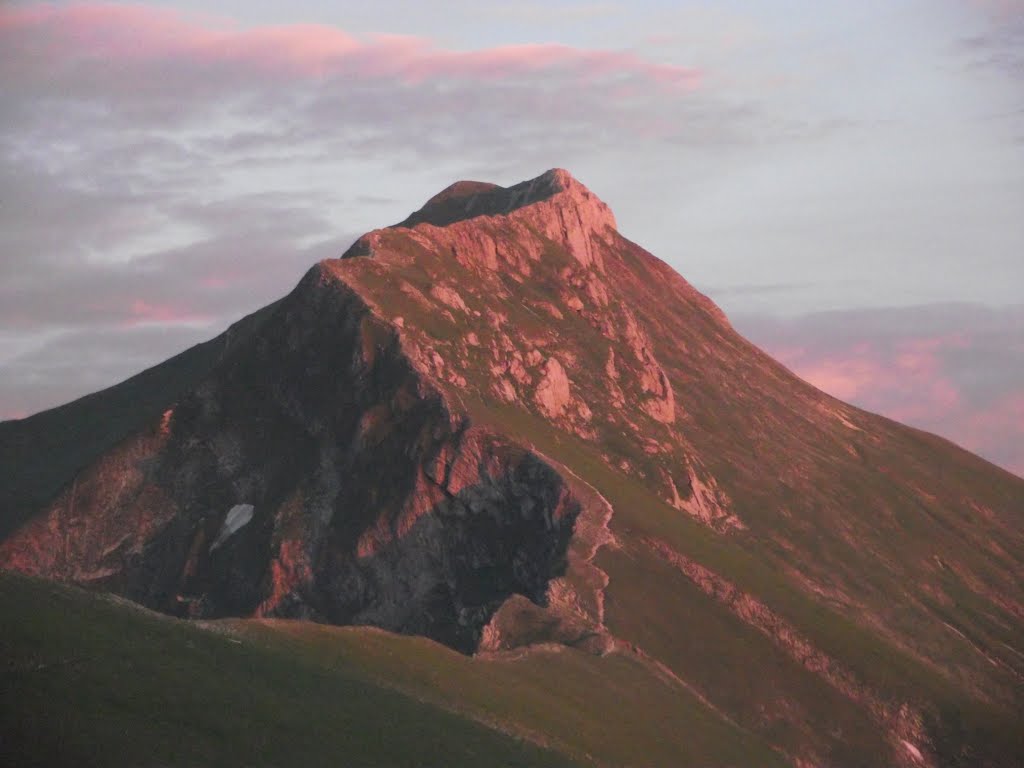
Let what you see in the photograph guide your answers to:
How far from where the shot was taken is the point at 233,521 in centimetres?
18162

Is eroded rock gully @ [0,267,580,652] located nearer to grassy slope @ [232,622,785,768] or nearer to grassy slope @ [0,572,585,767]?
grassy slope @ [232,622,785,768]

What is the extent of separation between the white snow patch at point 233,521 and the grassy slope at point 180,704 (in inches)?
4347

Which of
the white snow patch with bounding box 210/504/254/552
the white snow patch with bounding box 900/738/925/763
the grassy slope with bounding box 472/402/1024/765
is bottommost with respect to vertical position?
the white snow patch with bounding box 900/738/925/763

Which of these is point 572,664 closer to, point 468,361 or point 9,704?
point 9,704

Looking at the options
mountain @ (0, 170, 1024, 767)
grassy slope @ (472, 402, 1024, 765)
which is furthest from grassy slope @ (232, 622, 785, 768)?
grassy slope @ (472, 402, 1024, 765)

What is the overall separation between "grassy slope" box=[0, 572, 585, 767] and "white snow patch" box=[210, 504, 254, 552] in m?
110

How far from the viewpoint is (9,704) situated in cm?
4472

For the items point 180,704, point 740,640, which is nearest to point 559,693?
point 180,704

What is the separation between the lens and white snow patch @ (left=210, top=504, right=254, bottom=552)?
180000 millimetres

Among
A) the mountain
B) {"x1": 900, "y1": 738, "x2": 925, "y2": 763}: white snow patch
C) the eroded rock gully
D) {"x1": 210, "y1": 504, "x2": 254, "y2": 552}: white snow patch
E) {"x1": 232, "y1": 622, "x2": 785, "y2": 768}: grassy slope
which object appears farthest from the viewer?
{"x1": 210, "y1": 504, "x2": 254, "y2": 552}: white snow patch

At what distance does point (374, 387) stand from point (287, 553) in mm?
24389

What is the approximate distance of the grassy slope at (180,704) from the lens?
4491cm

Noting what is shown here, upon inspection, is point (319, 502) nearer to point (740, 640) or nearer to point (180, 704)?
point (740, 640)

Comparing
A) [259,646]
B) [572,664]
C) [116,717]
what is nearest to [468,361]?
[572,664]
